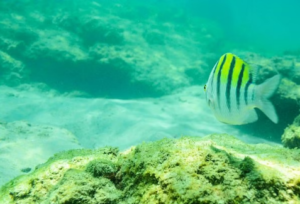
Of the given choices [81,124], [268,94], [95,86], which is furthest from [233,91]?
[95,86]

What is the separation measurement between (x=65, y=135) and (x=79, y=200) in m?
5.14

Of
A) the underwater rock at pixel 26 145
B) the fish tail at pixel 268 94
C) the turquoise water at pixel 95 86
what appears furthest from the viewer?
the turquoise water at pixel 95 86

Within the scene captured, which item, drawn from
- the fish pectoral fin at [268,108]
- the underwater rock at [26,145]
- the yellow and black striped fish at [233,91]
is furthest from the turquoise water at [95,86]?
the fish pectoral fin at [268,108]

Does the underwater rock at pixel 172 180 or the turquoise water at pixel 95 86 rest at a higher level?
the turquoise water at pixel 95 86

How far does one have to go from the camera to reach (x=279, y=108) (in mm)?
6750

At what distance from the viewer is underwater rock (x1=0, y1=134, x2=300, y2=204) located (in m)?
1.38

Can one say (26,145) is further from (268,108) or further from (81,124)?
(268,108)

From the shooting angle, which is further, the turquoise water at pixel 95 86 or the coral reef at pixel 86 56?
the coral reef at pixel 86 56

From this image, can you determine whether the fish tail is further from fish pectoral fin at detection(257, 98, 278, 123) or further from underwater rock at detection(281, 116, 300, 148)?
underwater rock at detection(281, 116, 300, 148)

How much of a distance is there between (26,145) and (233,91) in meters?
5.18

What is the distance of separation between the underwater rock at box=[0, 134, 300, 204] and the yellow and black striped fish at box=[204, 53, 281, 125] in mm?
308

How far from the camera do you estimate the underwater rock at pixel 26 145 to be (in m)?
4.54

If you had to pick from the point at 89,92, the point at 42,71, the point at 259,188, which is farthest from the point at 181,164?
the point at 42,71

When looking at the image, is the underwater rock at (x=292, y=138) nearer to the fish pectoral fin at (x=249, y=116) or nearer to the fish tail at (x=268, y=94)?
the fish pectoral fin at (x=249, y=116)
